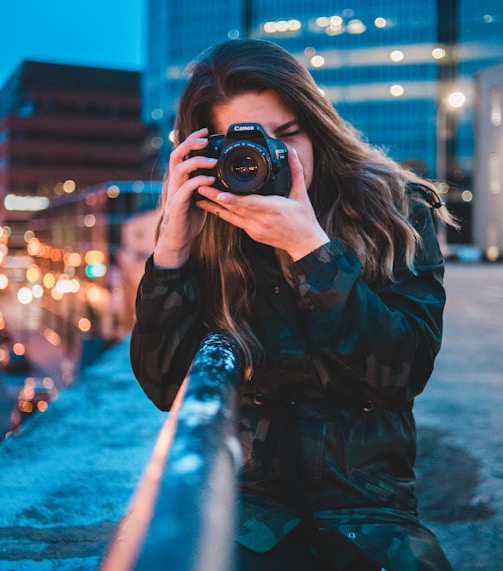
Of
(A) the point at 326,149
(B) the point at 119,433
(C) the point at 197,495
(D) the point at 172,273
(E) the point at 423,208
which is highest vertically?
(A) the point at 326,149

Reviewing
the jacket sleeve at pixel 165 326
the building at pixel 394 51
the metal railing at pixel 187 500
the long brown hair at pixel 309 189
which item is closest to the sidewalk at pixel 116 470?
the jacket sleeve at pixel 165 326

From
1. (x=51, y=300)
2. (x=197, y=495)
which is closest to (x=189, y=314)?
(x=197, y=495)

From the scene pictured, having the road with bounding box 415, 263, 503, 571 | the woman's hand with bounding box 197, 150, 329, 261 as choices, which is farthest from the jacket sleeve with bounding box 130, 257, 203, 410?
the road with bounding box 415, 263, 503, 571

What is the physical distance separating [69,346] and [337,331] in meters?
49.0

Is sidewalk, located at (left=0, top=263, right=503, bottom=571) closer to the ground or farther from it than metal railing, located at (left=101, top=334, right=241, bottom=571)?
closer to the ground

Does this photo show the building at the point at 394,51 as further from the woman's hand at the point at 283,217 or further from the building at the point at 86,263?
the woman's hand at the point at 283,217

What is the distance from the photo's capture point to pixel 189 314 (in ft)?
4.70

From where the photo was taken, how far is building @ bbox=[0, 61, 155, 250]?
8906 cm

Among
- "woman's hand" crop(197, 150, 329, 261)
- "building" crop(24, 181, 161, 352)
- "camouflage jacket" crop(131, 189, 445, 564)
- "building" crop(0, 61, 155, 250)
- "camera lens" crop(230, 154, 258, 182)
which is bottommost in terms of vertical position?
"building" crop(24, 181, 161, 352)

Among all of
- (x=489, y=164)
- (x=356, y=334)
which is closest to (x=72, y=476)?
(x=356, y=334)

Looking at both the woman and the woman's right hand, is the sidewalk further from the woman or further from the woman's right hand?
the woman's right hand

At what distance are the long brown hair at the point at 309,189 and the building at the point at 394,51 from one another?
64.5m

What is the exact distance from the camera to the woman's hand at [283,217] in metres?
1.26

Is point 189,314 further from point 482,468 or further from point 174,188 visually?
point 482,468
